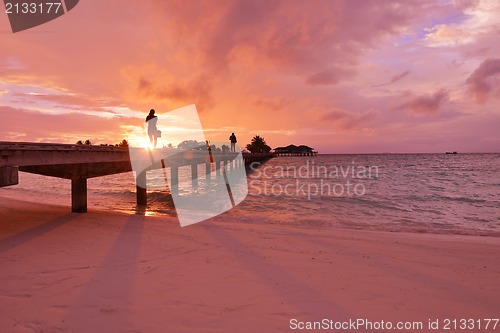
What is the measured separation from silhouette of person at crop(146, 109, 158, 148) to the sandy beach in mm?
8626

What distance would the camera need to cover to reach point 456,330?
3.99 meters

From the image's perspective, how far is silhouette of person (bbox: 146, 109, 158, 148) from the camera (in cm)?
1633

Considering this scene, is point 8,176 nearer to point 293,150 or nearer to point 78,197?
point 78,197

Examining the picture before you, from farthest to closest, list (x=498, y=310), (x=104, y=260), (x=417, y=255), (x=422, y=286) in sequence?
(x=417, y=255) → (x=104, y=260) → (x=422, y=286) → (x=498, y=310)

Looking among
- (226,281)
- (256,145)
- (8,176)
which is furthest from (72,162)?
(256,145)

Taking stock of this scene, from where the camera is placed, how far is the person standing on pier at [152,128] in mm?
16344

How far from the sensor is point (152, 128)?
669 inches

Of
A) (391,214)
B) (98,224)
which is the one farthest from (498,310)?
(391,214)

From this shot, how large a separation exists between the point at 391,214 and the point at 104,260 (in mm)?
14841

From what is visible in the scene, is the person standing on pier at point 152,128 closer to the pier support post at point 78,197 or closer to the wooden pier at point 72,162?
the wooden pier at point 72,162

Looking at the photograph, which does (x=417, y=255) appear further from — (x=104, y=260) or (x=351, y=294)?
(x=104, y=260)

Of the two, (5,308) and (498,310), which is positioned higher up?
(5,308)

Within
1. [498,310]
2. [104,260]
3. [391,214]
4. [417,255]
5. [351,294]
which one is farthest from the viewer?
[391,214]

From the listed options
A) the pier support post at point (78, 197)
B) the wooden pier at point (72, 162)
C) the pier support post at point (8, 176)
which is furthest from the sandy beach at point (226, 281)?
the pier support post at point (78, 197)
